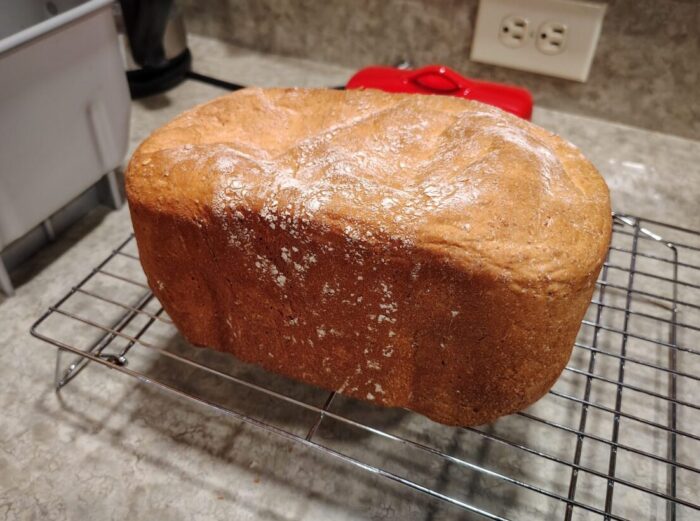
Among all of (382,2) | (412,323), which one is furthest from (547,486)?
(382,2)

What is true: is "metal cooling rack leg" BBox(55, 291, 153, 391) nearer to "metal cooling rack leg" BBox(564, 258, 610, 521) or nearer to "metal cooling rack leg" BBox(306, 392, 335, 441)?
"metal cooling rack leg" BBox(306, 392, 335, 441)

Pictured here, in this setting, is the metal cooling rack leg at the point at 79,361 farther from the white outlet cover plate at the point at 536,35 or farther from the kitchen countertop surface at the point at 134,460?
the white outlet cover plate at the point at 536,35

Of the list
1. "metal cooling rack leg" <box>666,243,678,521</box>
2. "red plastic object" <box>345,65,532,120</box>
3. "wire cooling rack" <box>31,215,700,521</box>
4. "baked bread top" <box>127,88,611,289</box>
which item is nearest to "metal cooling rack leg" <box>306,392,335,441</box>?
"wire cooling rack" <box>31,215,700,521</box>

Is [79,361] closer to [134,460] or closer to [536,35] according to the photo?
[134,460]

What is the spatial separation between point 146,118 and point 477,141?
974 millimetres

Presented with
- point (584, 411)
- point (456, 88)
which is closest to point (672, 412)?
point (584, 411)

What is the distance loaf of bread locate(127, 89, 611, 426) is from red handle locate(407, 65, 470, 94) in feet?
1.10

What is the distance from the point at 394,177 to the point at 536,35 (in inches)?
31.3

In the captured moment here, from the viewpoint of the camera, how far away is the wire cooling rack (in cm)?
71

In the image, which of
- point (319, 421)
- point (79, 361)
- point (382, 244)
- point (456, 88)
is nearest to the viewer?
point (382, 244)

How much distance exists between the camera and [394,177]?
0.65 metres

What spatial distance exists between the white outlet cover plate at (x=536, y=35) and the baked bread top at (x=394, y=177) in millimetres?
580

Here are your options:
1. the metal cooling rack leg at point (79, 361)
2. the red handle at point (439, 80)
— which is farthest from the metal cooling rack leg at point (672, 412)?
the metal cooling rack leg at point (79, 361)

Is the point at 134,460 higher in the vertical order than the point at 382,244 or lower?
lower
